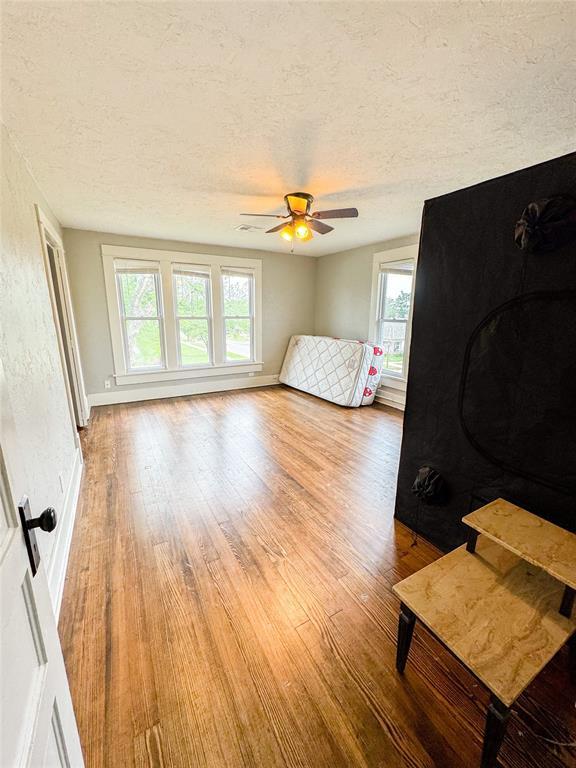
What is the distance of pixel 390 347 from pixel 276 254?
263 cm

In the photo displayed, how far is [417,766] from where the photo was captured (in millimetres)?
1036

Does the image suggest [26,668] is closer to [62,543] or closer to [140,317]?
[62,543]

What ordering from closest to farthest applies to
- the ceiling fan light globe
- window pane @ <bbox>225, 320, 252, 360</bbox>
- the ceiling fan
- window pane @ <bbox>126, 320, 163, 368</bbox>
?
1. the ceiling fan
2. the ceiling fan light globe
3. window pane @ <bbox>126, 320, 163, 368</bbox>
4. window pane @ <bbox>225, 320, 252, 360</bbox>

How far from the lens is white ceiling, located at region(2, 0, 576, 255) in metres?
1.16

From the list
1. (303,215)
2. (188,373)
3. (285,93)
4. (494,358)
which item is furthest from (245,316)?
(494,358)

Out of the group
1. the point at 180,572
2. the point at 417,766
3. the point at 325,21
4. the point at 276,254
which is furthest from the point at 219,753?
the point at 276,254

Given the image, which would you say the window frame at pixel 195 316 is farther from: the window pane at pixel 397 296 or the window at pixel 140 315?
the window pane at pixel 397 296

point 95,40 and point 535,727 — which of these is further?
point 95,40

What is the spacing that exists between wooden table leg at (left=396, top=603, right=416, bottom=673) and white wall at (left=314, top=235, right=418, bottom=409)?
12.1 feet

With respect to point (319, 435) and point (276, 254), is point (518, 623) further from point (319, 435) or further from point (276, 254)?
point (276, 254)

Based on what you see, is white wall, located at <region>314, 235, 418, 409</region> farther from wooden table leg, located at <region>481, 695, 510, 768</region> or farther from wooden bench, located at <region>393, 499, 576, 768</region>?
wooden table leg, located at <region>481, 695, 510, 768</region>

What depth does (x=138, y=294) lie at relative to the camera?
15.8 ft

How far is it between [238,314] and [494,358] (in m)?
4.60

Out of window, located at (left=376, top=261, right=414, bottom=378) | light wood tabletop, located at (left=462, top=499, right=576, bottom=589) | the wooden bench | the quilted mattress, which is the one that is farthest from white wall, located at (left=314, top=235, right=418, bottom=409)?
the wooden bench
